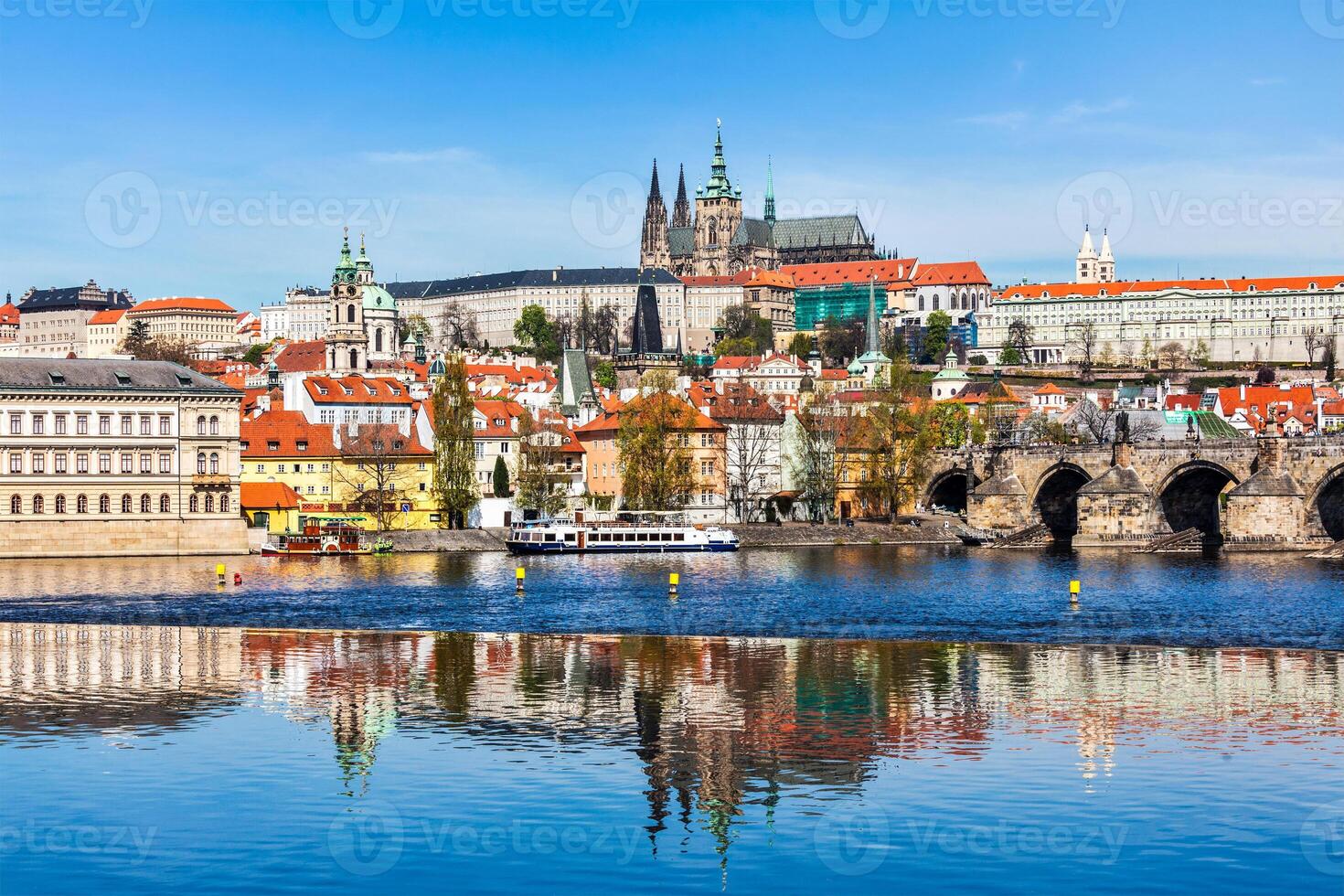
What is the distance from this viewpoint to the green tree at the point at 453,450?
77312 millimetres

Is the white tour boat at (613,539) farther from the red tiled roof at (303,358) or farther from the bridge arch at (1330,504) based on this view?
the red tiled roof at (303,358)

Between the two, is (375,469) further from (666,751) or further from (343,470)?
(666,751)

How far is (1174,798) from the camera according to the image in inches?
848

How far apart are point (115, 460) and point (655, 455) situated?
24.3 meters

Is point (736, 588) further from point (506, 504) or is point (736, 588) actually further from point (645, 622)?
point (506, 504)

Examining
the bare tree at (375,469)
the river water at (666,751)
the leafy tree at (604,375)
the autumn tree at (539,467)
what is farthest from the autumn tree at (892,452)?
the leafy tree at (604,375)

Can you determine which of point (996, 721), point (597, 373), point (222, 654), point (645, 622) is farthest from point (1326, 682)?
point (597, 373)

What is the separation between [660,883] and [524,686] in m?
12.7

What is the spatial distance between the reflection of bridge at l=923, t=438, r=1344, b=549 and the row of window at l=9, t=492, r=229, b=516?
116 ft

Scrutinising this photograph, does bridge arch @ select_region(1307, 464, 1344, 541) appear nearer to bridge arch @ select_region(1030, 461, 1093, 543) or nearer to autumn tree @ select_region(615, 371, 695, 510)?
bridge arch @ select_region(1030, 461, 1093, 543)

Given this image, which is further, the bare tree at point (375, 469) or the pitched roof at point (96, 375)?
the bare tree at point (375, 469)

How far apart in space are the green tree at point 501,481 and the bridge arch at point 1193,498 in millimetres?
28713

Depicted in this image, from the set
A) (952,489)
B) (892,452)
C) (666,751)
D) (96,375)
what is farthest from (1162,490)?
(666,751)

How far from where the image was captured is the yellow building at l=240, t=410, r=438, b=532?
77.9m
